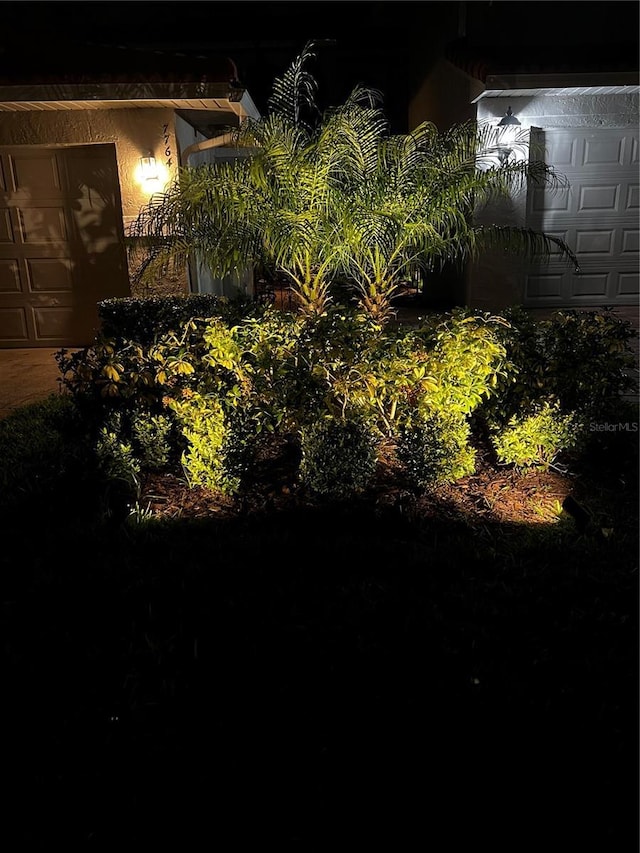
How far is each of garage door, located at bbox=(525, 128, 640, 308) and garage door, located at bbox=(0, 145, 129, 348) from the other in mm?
5647

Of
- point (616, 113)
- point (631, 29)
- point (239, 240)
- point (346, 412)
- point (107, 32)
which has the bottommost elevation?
point (346, 412)

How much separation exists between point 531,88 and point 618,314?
10.0 ft

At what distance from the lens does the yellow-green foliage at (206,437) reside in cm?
428

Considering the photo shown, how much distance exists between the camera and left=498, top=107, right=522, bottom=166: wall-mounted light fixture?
356 inches

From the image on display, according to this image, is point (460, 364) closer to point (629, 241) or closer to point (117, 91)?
point (117, 91)

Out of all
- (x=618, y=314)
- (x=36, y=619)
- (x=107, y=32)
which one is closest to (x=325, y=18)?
(x=107, y=32)

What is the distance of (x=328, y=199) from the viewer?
19.2 feet

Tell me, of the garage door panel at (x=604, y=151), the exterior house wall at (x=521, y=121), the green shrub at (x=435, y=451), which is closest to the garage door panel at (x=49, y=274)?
the exterior house wall at (x=521, y=121)

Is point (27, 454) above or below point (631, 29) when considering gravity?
below

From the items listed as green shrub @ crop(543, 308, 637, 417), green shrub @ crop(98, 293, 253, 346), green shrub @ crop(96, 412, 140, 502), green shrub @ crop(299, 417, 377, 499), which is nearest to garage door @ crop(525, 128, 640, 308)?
green shrub @ crop(98, 293, 253, 346)

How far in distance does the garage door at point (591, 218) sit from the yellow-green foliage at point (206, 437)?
7.03 meters

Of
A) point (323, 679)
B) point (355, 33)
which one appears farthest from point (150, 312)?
point (355, 33)

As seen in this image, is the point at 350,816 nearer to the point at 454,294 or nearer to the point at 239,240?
the point at 239,240

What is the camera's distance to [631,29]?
948 cm
